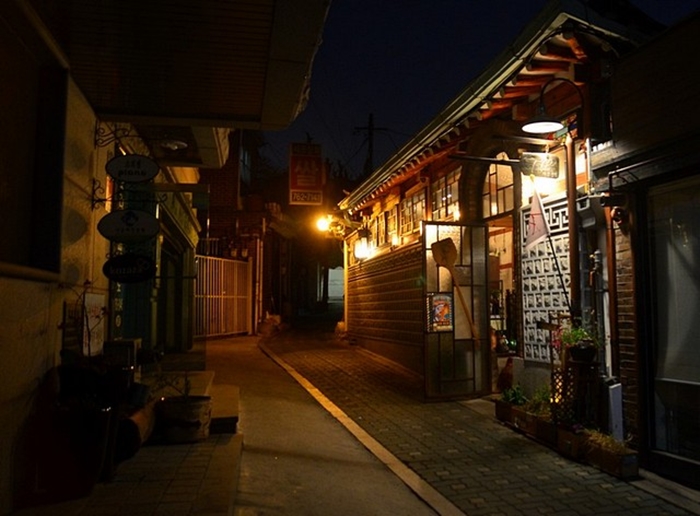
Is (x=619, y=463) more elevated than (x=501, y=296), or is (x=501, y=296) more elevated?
(x=501, y=296)

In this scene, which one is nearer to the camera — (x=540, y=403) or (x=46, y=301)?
(x=46, y=301)

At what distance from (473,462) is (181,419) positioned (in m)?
3.87

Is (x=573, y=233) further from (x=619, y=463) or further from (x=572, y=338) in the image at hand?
(x=619, y=463)

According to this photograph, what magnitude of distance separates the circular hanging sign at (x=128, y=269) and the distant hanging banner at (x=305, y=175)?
1227 centimetres

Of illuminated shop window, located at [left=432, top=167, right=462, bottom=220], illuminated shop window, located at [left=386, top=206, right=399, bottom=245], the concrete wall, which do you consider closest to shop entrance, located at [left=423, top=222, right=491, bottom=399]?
illuminated shop window, located at [left=432, top=167, right=462, bottom=220]

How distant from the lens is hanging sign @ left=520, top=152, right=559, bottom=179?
8766 mm

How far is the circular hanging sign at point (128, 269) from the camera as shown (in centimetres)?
704

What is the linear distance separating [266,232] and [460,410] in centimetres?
1662

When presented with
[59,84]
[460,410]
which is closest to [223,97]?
[59,84]

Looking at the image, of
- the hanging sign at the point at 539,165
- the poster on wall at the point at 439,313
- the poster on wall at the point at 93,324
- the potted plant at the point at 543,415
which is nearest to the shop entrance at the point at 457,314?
the poster on wall at the point at 439,313

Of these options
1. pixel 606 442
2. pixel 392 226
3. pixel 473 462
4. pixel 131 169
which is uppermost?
pixel 392 226

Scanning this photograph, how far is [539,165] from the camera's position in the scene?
346 inches

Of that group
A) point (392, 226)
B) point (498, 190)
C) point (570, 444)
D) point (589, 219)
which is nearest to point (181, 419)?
point (570, 444)

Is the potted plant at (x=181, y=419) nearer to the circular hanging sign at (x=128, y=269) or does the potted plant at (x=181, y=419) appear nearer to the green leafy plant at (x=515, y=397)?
the circular hanging sign at (x=128, y=269)
